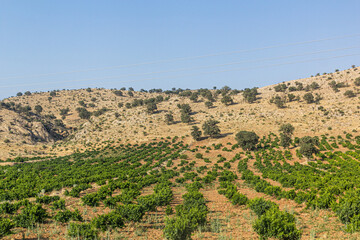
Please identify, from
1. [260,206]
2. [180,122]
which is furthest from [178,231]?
[180,122]

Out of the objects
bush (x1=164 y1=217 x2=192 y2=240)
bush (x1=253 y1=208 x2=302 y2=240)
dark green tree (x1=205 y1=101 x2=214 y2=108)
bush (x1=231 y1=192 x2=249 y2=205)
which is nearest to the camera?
bush (x1=253 y1=208 x2=302 y2=240)

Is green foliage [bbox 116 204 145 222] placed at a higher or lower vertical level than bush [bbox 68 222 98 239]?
lower

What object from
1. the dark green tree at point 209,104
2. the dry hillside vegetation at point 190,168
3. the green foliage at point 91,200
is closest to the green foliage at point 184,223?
the dry hillside vegetation at point 190,168

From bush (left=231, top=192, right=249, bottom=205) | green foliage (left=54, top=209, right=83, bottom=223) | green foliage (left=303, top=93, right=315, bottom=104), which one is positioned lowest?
bush (left=231, top=192, right=249, bottom=205)

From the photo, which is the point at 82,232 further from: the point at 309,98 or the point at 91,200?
the point at 309,98

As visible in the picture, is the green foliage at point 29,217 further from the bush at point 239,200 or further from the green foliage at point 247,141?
the green foliage at point 247,141

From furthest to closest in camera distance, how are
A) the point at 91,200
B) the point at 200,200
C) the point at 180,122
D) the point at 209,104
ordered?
the point at 209,104
the point at 180,122
the point at 91,200
the point at 200,200

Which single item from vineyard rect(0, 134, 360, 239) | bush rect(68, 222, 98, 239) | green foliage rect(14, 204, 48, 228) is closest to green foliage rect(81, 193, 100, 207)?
vineyard rect(0, 134, 360, 239)

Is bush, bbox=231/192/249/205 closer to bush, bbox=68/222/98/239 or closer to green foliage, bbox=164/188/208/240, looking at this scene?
green foliage, bbox=164/188/208/240

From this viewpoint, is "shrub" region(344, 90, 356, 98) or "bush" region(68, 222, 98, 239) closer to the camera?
"bush" region(68, 222, 98, 239)

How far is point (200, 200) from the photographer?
26.3 metres

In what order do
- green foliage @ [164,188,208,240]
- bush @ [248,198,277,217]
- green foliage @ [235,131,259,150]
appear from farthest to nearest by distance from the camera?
green foliage @ [235,131,259,150]
bush @ [248,198,277,217]
green foliage @ [164,188,208,240]

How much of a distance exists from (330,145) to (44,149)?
345 feet

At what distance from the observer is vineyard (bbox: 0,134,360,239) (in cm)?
1916
